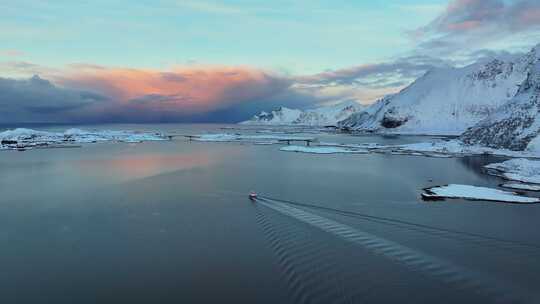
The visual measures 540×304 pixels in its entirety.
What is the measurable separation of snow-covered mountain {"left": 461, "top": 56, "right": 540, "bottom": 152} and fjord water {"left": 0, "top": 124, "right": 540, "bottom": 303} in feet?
69.3

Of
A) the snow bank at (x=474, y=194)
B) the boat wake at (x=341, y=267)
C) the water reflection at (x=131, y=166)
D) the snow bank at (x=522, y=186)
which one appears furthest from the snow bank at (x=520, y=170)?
the water reflection at (x=131, y=166)

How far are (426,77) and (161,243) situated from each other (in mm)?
136740

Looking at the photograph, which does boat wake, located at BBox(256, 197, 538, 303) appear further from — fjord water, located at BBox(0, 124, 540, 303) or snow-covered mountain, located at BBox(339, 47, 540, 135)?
snow-covered mountain, located at BBox(339, 47, 540, 135)

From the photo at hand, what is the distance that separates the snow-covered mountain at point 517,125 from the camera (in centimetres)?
3859

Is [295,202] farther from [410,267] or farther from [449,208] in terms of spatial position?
[410,267]

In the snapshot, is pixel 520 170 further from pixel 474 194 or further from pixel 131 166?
pixel 131 166

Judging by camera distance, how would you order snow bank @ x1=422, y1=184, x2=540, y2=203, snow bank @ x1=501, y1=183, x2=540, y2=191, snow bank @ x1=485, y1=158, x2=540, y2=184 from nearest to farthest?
snow bank @ x1=422, y1=184, x2=540, y2=203
snow bank @ x1=501, y1=183, x2=540, y2=191
snow bank @ x1=485, y1=158, x2=540, y2=184

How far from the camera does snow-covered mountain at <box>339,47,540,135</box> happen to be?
4181 inches

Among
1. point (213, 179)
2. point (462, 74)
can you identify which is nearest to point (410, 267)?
point (213, 179)

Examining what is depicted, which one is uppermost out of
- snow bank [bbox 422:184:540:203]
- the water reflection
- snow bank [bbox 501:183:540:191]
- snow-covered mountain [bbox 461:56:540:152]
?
snow-covered mountain [bbox 461:56:540:152]

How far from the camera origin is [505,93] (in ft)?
368

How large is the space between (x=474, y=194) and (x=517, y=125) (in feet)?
92.9

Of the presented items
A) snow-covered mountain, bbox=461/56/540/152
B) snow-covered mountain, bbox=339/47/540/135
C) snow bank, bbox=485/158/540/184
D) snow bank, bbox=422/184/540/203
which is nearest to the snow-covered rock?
snow-covered mountain, bbox=461/56/540/152

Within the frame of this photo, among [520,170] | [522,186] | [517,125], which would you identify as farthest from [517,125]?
[522,186]
